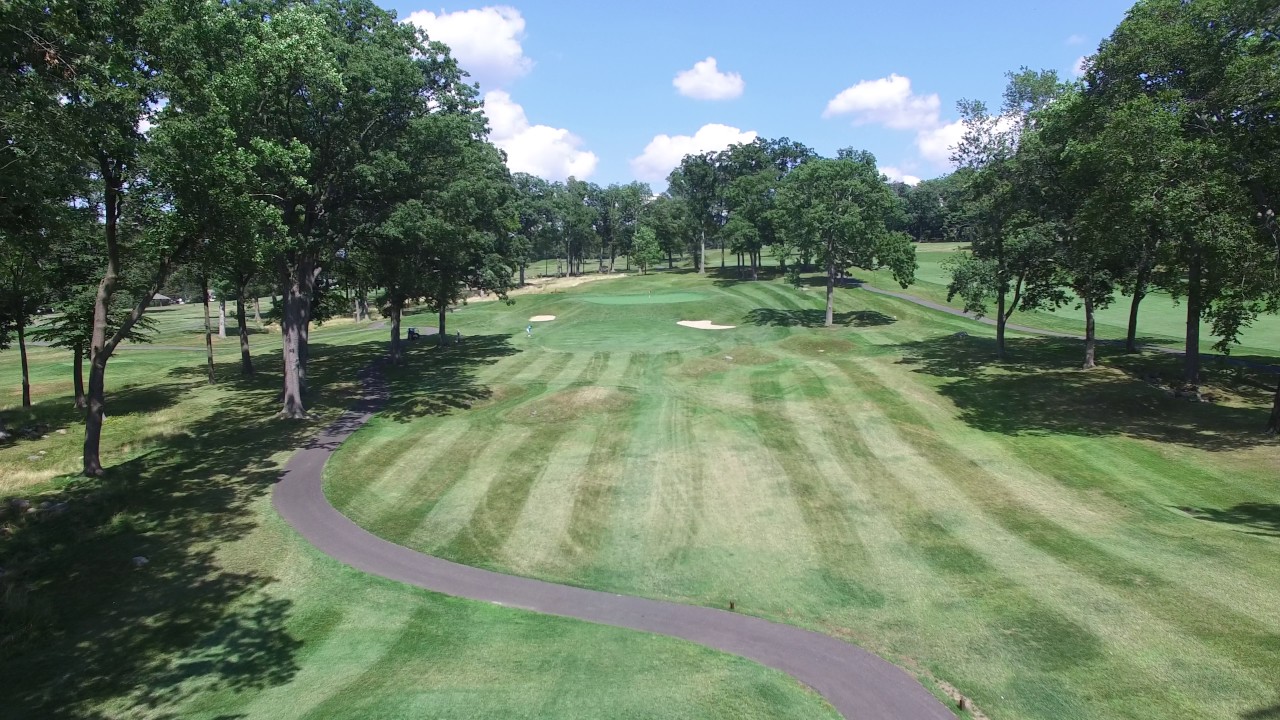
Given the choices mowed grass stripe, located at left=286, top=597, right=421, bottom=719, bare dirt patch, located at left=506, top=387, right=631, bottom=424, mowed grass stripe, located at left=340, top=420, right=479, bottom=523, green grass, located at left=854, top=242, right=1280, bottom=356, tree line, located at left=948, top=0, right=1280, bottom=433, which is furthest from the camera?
green grass, located at left=854, top=242, right=1280, bottom=356

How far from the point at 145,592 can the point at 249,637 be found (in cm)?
423

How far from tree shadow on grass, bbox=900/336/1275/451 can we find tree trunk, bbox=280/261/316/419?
34621mm

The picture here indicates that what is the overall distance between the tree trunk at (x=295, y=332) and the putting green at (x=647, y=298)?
41863 mm

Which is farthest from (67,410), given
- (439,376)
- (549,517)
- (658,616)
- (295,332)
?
(658,616)

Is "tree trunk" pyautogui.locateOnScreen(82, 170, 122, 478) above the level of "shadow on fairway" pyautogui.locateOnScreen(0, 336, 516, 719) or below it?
above

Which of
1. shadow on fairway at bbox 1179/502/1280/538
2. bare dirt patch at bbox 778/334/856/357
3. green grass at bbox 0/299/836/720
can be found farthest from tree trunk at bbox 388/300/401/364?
shadow on fairway at bbox 1179/502/1280/538

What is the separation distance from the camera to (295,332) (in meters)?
33.6

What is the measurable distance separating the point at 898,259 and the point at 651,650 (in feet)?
181

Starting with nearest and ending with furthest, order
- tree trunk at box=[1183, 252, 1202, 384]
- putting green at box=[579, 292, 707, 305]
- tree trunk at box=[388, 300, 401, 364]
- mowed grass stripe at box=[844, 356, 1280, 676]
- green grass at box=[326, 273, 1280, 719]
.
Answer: mowed grass stripe at box=[844, 356, 1280, 676] < green grass at box=[326, 273, 1280, 719] < tree trunk at box=[1183, 252, 1202, 384] < tree trunk at box=[388, 300, 401, 364] < putting green at box=[579, 292, 707, 305]

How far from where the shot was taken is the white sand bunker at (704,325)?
5930 cm

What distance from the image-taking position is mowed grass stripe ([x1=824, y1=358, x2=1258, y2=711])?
13031 millimetres

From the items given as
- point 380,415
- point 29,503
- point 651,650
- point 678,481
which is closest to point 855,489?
point 678,481

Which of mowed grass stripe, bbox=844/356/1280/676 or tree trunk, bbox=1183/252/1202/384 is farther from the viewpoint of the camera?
tree trunk, bbox=1183/252/1202/384

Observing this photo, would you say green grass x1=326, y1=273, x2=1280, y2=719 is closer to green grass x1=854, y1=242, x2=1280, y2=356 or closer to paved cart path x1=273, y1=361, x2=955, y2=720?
paved cart path x1=273, y1=361, x2=955, y2=720
